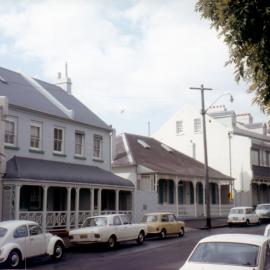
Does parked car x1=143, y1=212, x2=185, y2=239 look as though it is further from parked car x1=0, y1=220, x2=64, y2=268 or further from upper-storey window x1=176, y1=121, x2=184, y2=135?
upper-storey window x1=176, y1=121, x2=184, y2=135

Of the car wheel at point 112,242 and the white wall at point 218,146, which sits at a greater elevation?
the white wall at point 218,146

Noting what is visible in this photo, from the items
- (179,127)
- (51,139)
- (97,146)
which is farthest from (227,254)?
(179,127)

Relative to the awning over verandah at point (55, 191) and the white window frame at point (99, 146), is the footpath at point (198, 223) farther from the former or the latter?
the white window frame at point (99, 146)

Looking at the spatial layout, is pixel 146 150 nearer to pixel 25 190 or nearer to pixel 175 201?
pixel 175 201

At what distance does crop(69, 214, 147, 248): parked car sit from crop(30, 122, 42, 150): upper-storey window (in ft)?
22.2

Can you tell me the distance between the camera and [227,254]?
937 cm

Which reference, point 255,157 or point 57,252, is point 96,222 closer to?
point 57,252

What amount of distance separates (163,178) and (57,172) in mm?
13670

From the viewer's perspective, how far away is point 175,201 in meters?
41.4

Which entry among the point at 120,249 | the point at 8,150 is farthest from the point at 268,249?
the point at 8,150

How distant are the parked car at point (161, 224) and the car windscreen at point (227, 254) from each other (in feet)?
Result: 56.7

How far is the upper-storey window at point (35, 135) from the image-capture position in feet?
91.9

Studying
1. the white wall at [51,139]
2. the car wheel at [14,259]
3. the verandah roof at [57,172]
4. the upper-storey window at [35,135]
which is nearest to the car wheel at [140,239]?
the verandah roof at [57,172]

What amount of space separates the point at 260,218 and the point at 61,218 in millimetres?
18476
